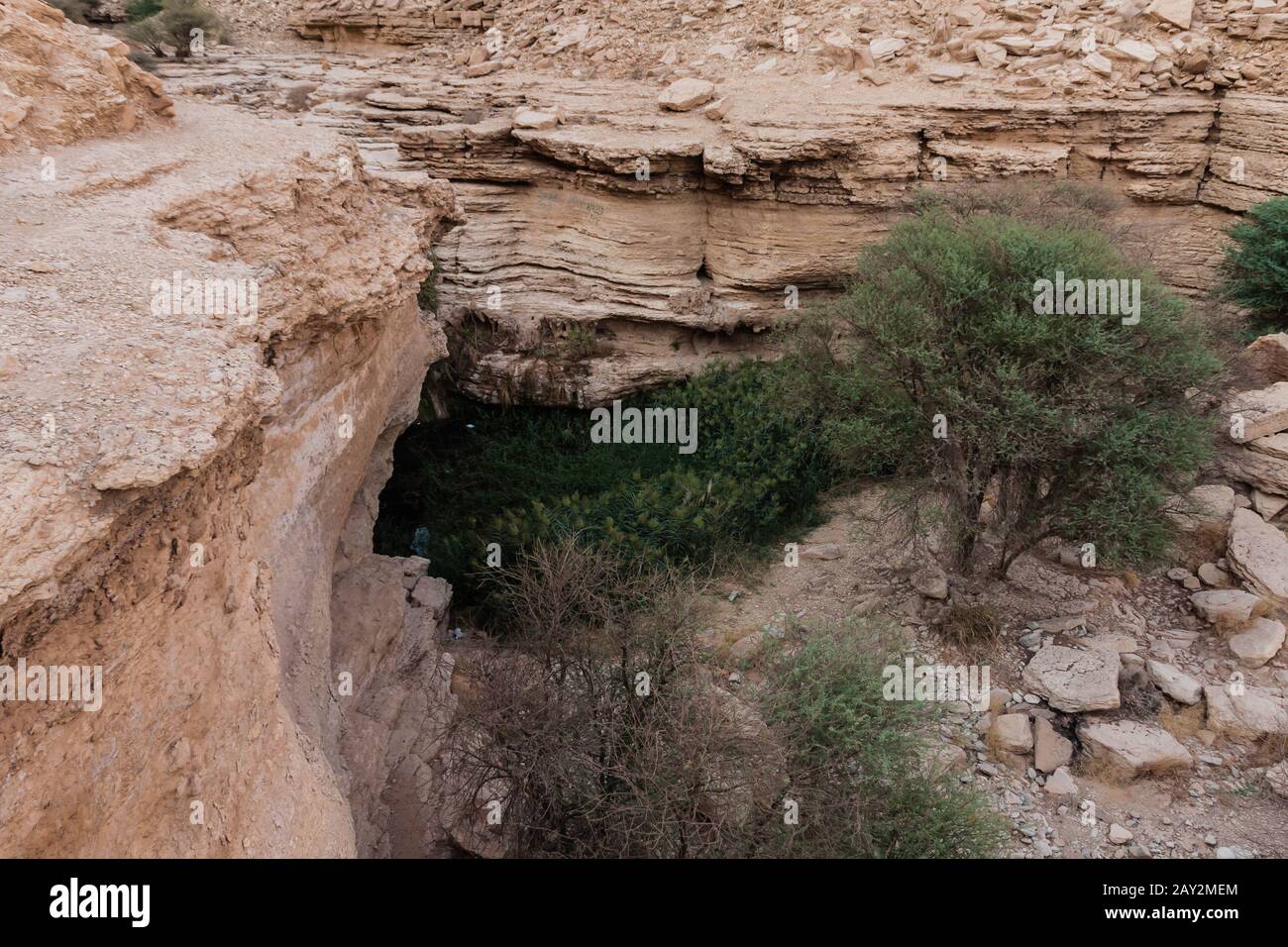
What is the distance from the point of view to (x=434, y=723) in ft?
23.6

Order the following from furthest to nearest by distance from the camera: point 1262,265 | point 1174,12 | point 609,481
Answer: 1. point 1174,12
2. point 609,481
3. point 1262,265

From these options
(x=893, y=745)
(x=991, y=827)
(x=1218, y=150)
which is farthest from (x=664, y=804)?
(x=1218, y=150)

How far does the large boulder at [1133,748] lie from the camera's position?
6.92 meters

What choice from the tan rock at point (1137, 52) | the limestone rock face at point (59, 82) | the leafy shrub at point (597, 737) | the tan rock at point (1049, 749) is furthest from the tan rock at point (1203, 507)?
the limestone rock face at point (59, 82)

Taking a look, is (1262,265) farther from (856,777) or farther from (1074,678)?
(856,777)

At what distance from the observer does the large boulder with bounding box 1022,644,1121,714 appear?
7363 mm

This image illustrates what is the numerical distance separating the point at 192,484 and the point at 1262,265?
12.3 meters

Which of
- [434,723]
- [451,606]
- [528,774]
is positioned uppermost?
[528,774]

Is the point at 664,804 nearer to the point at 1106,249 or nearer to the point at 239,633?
the point at 239,633

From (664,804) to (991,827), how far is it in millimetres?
2372

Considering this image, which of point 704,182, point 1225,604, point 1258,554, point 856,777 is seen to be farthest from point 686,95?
point 856,777

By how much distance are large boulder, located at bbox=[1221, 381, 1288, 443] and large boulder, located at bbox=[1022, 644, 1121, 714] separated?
127 inches

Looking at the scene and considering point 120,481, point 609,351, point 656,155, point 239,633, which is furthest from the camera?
point 609,351

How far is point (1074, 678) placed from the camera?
7.55 m
